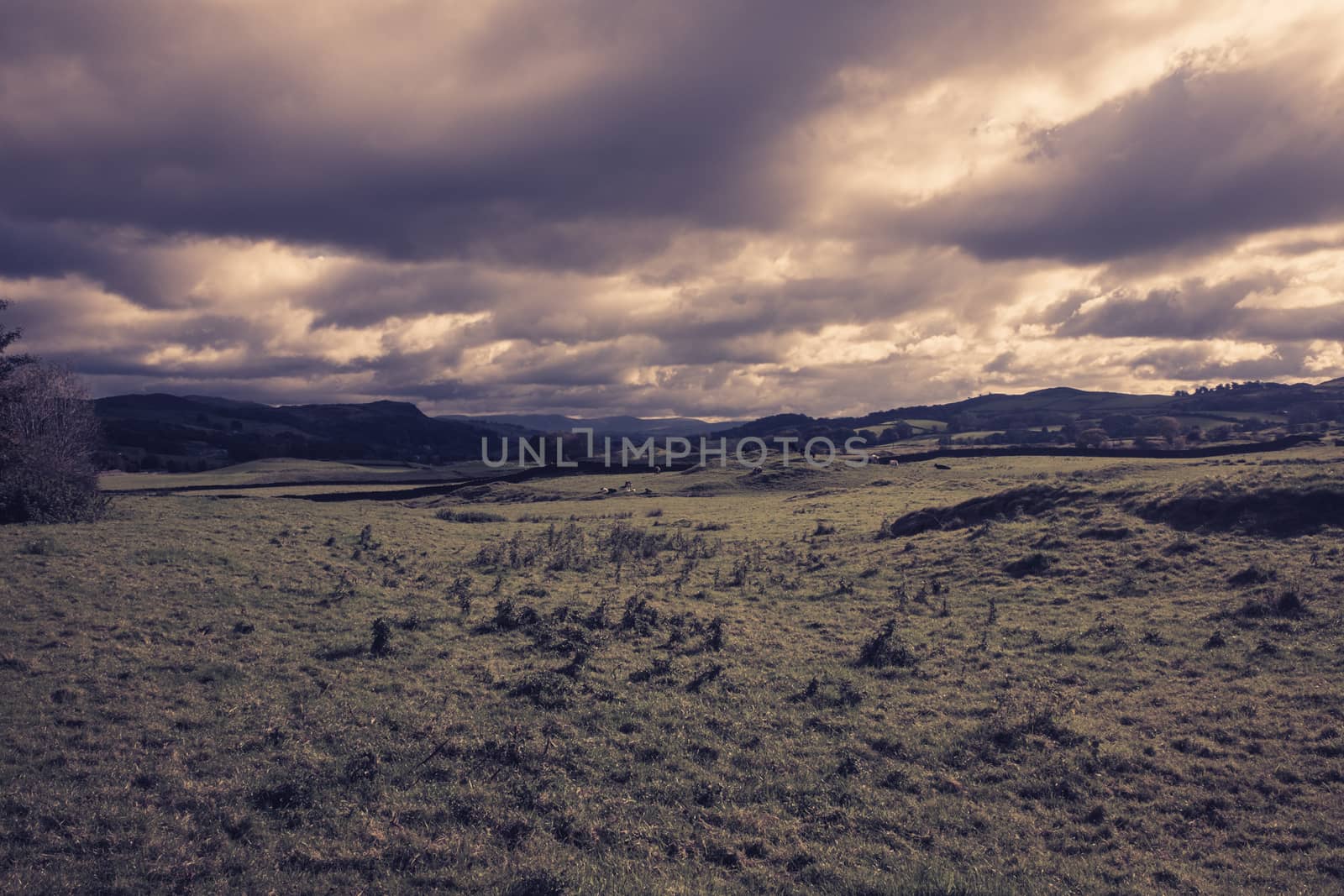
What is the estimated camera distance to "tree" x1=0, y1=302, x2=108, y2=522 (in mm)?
32938

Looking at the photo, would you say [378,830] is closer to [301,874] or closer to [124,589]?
[301,874]

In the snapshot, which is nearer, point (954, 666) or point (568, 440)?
point (954, 666)

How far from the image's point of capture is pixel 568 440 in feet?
646

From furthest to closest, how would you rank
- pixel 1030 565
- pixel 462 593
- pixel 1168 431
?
pixel 1168 431 → pixel 1030 565 → pixel 462 593

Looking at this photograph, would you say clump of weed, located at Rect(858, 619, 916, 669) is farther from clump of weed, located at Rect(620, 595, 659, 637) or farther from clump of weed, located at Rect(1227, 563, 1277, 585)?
clump of weed, located at Rect(1227, 563, 1277, 585)

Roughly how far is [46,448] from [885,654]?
2455 inches

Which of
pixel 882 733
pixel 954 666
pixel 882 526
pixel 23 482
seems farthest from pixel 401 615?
pixel 882 526

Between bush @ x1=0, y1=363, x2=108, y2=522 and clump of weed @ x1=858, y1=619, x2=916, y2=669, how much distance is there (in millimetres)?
39004

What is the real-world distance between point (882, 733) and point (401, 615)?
53.9 feet

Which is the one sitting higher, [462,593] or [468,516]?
[462,593]

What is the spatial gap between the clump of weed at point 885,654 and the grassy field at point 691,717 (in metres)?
0.10

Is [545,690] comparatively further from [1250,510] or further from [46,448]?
[46,448]

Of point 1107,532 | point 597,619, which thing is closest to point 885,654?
point 597,619

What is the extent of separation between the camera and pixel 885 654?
19.9m
